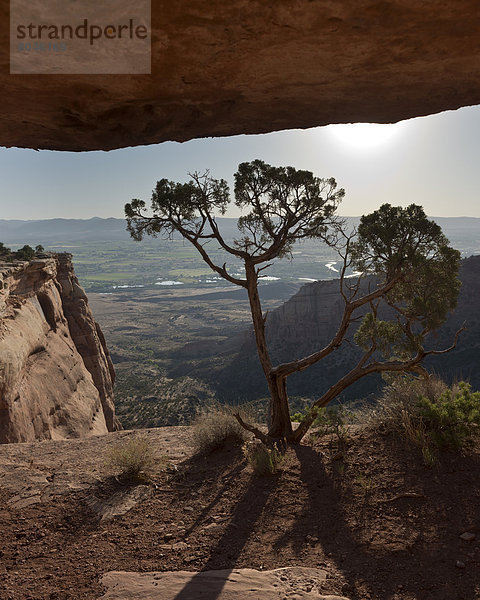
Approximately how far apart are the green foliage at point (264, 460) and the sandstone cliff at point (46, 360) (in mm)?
10109

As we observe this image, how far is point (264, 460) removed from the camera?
7863mm

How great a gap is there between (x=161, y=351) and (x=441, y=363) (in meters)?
56.9

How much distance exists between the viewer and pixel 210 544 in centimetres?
579

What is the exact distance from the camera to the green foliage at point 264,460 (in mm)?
7764

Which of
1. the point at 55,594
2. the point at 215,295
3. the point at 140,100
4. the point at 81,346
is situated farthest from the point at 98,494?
the point at 215,295

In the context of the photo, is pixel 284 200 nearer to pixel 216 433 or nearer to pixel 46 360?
pixel 216 433

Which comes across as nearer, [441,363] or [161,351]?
[441,363]

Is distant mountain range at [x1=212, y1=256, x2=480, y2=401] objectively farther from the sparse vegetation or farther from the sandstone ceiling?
the sandstone ceiling

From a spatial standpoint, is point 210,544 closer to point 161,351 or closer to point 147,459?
point 147,459

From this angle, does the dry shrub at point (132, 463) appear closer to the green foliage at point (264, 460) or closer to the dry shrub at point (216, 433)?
the dry shrub at point (216, 433)

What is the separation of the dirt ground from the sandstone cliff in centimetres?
748

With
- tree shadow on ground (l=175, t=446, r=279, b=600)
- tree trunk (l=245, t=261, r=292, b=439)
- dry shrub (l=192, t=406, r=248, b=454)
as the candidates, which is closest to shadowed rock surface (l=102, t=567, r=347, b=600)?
tree shadow on ground (l=175, t=446, r=279, b=600)

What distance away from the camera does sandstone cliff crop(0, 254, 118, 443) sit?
51.0 ft

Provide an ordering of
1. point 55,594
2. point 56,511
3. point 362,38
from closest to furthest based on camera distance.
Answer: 1. point 362,38
2. point 55,594
3. point 56,511
